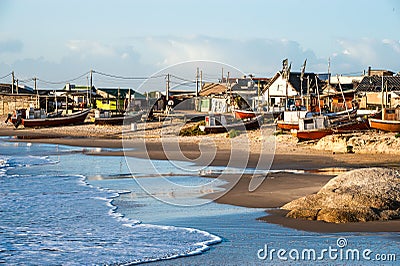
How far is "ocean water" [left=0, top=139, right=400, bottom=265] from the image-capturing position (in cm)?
1040

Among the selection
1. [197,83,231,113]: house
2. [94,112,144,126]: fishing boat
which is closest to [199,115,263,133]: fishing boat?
[94,112,144,126]: fishing boat

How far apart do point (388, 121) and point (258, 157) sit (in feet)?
22.7

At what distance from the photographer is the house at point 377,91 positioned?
46.7m

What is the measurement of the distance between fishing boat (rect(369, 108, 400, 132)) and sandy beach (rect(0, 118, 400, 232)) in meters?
3.56

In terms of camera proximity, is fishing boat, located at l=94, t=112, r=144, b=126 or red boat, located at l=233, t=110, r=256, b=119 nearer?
red boat, located at l=233, t=110, r=256, b=119

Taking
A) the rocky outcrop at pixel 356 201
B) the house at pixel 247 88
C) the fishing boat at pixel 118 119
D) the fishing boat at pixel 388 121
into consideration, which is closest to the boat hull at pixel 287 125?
the fishing boat at pixel 388 121

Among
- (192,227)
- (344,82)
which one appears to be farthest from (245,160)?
(344,82)

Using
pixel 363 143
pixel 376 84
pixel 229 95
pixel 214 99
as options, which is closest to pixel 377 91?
pixel 376 84

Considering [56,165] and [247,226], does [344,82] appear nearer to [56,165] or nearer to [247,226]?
[56,165]

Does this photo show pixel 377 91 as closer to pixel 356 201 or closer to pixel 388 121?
pixel 388 121

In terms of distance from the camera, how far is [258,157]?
28.1 m

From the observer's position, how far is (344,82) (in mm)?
71562

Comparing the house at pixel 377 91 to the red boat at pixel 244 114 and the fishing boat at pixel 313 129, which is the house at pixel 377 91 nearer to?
the red boat at pixel 244 114

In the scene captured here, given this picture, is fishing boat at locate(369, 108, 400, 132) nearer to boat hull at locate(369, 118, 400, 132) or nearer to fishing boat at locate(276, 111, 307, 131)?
boat hull at locate(369, 118, 400, 132)
